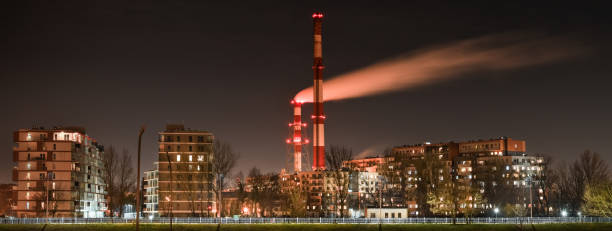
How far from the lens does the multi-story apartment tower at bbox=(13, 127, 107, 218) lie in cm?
13700

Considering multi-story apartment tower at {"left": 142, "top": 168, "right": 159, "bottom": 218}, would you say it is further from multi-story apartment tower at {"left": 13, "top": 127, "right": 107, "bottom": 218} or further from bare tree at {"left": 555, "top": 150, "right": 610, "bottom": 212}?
bare tree at {"left": 555, "top": 150, "right": 610, "bottom": 212}

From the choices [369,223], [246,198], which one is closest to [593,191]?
[369,223]

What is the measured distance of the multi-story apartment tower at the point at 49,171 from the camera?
13700 centimetres

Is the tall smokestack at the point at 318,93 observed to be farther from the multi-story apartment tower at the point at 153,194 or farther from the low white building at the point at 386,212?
the low white building at the point at 386,212

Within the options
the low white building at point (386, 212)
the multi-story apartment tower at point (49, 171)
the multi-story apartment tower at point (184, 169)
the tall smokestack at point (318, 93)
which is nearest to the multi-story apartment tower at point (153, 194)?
the multi-story apartment tower at point (49, 171)

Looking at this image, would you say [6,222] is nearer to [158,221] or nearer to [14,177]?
[158,221]

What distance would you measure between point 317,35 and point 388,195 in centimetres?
4539

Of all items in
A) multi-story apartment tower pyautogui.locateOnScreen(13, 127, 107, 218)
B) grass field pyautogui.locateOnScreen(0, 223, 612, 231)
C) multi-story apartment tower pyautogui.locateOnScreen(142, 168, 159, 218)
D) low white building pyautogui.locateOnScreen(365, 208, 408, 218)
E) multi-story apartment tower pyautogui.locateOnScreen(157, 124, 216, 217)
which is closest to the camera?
grass field pyautogui.locateOnScreen(0, 223, 612, 231)

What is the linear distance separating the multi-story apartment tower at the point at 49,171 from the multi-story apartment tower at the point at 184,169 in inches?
704

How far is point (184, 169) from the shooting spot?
13962 centimetres

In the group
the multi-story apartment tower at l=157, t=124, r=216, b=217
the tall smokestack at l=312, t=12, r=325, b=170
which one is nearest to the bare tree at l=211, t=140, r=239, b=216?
the multi-story apartment tower at l=157, t=124, r=216, b=217

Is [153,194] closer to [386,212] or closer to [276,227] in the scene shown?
[386,212]

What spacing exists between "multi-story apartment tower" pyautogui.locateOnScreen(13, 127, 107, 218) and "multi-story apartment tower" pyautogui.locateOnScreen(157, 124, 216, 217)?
1787cm

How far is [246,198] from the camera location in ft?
526
